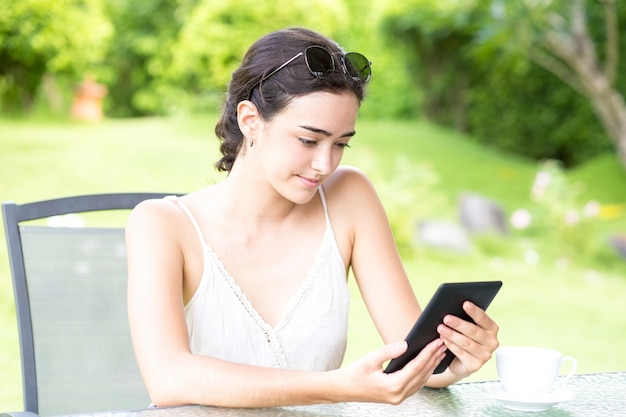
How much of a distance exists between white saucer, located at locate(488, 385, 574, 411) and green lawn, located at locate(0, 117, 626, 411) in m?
3.17

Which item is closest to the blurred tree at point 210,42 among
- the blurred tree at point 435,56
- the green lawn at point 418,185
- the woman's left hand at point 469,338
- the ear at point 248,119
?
the green lawn at point 418,185

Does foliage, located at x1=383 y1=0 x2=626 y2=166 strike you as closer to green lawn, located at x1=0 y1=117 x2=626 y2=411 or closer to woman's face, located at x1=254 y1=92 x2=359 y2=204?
green lawn, located at x1=0 y1=117 x2=626 y2=411

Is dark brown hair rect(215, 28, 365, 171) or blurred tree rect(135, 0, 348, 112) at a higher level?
blurred tree rect(135, 0, 348, 112)

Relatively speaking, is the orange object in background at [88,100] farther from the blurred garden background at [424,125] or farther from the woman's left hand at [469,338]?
→ the woman's left hand at [469,338]

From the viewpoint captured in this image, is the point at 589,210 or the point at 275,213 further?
the point at 589,210

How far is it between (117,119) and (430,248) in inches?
114

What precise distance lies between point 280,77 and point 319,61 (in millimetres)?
72

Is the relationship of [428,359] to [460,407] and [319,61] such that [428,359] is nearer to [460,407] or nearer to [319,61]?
[460,407]

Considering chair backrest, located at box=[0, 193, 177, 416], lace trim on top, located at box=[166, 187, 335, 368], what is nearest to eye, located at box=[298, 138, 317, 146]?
lace trim on top, located at box=[166, 187, 335, 368]

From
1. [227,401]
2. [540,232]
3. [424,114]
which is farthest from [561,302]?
[227,401]

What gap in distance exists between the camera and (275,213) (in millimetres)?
1676

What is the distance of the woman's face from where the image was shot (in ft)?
4.85

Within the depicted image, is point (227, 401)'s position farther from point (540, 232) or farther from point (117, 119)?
point (117, 119)

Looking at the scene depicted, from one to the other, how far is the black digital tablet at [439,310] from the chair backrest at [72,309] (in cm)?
66
